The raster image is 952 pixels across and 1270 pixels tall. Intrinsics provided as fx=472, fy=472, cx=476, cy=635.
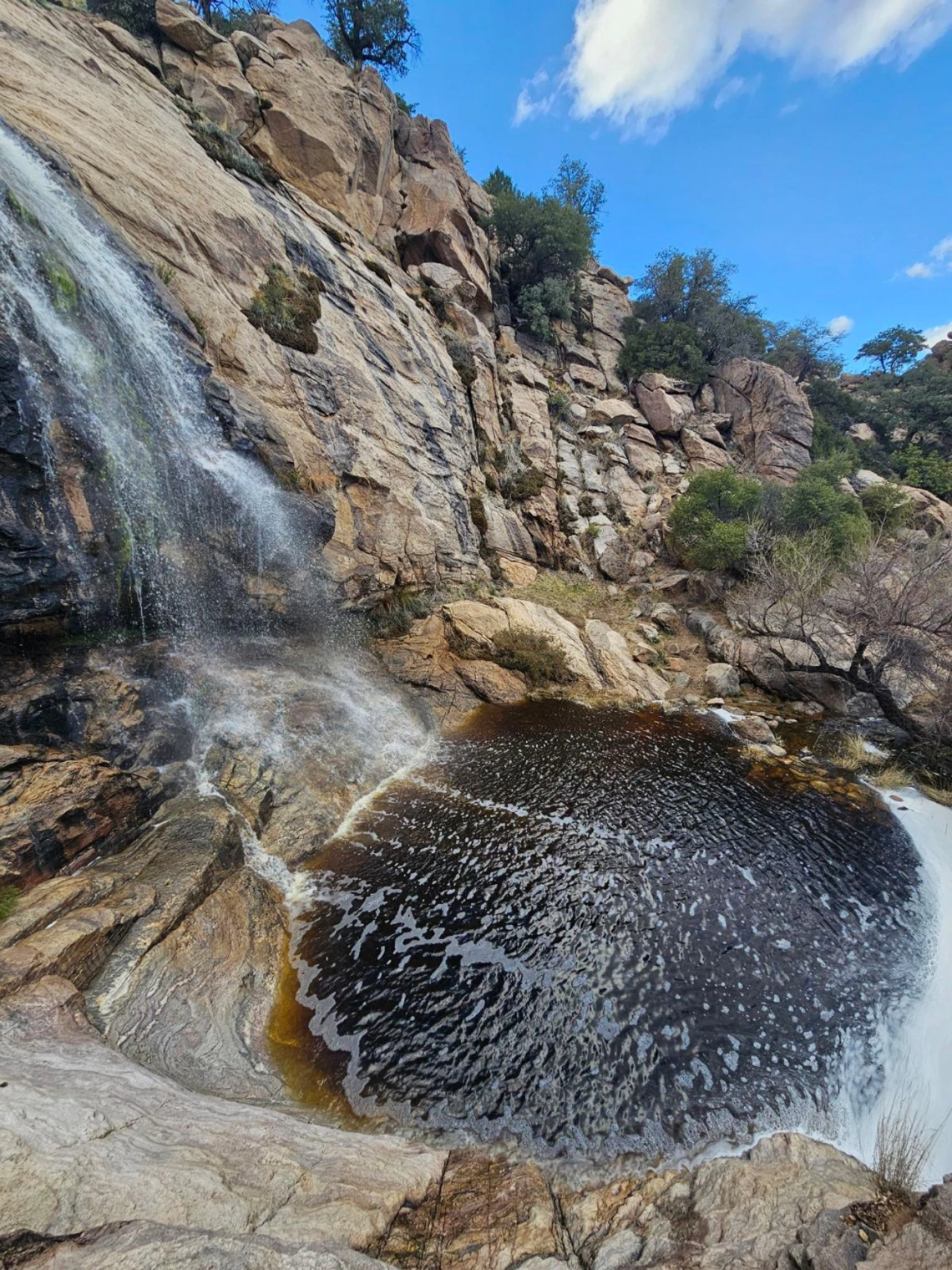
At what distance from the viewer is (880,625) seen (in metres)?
12.7

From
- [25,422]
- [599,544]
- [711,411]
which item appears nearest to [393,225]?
[599,544]

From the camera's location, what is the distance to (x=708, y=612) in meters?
20.4

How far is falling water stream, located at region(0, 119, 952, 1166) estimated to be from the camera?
200 inches

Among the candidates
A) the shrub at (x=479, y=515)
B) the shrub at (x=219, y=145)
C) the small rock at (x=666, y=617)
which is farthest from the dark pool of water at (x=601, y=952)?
the shrub at (x=219, y=145)

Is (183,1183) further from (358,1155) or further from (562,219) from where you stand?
(562,219)

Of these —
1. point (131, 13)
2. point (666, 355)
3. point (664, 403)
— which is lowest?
point (664, 403)

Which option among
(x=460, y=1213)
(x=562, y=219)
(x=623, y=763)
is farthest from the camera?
(x=562, y=219)

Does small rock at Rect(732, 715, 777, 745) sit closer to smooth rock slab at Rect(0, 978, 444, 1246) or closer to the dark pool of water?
the dark pool of water

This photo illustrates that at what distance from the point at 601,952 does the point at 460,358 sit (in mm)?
24106

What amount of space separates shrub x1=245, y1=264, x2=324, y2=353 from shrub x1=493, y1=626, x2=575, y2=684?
10.7 meters

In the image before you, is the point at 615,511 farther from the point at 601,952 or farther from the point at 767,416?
the point at 601,952

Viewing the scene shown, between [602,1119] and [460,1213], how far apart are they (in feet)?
5.81

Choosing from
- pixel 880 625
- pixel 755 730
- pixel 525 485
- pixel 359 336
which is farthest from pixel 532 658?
pixel 359 336

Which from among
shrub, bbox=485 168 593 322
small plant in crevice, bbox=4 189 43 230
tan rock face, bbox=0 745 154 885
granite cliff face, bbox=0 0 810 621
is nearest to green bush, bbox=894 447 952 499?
granite cliff face, bbox=0 0 810 621
